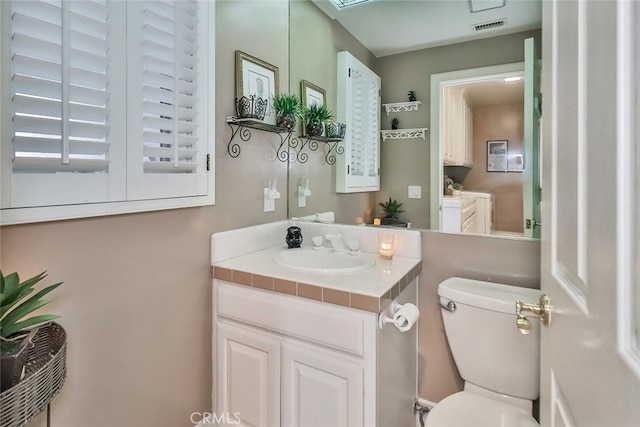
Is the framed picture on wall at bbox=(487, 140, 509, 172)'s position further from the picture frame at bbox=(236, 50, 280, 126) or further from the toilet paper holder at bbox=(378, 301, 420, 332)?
the picture frame at bbox=(236, 50, 280, 126)

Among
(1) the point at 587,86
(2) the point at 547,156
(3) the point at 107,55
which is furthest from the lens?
(3) the point at 107,55

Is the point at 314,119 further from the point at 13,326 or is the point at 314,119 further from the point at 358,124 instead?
the point at 13,326

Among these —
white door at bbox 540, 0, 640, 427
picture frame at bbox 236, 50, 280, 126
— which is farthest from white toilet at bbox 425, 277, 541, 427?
picture frame at bbox 236, 50, 280, 126

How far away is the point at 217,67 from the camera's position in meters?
1.54

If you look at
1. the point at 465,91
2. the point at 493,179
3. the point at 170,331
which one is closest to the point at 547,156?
the point at 493,179

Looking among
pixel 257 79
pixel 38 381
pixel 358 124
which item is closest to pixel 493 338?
pixel 358 124

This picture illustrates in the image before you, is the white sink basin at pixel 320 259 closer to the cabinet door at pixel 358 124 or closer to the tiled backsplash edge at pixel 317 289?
the tiled backsplash edge at pixel 317 289

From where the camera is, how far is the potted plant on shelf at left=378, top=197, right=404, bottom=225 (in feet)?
5.65

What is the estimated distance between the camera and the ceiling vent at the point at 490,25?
147 cm

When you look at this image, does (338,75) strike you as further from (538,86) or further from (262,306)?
(262,306)

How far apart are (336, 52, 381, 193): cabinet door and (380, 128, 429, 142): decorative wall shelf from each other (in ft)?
0.17

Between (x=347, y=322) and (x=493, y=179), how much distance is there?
881mm

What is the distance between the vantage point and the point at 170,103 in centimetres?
125

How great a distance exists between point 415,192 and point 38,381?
4.99ft
